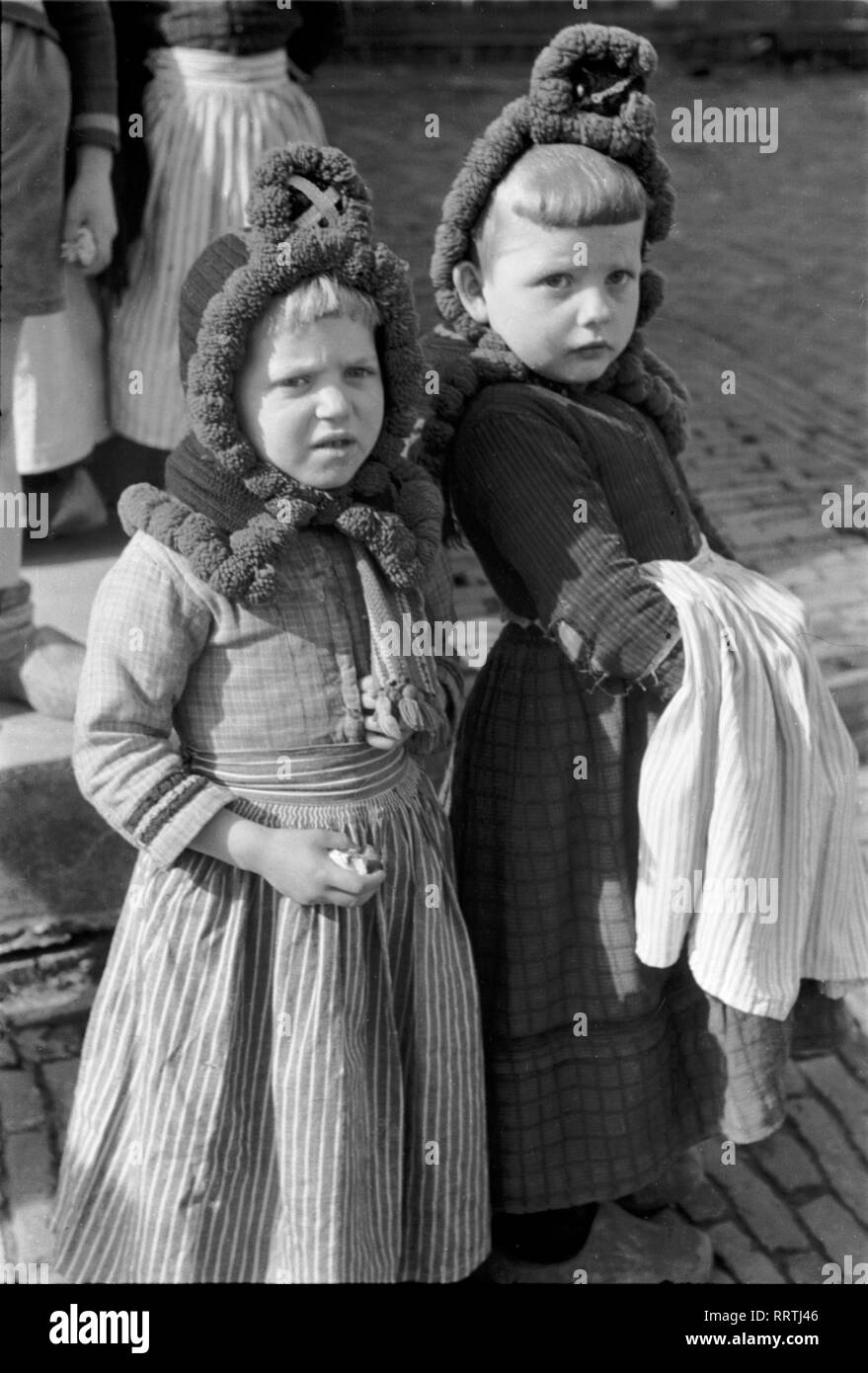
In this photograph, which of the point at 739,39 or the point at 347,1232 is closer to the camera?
the point at 347,1232

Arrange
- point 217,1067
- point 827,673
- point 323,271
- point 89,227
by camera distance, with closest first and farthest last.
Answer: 1. point 323,271
2. point 217,1067
3. point 89,227
4. point 827,673

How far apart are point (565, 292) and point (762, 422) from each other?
4.00 m

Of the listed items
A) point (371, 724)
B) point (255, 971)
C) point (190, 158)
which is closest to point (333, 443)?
point (371, 724)

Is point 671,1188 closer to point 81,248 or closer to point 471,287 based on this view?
point 471,287

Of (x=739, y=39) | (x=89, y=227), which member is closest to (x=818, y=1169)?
(x=89, y=227)

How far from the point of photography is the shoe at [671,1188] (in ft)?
9.87

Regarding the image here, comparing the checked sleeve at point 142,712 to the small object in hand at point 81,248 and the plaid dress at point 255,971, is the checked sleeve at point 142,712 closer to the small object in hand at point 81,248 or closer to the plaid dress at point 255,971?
the plaid dress at point 255,971

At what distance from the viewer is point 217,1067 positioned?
7.81 feet

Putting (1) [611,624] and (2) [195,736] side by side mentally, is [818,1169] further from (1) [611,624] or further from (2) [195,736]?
(2) [195,736]

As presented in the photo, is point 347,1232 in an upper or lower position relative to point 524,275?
lower

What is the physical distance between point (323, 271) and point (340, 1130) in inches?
48.4

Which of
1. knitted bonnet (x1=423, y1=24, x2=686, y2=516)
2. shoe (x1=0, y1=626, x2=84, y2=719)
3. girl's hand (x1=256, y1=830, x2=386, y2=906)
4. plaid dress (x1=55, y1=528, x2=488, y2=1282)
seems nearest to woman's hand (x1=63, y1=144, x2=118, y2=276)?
shoe (x1=0, y1=626, x2=84, y2=719)

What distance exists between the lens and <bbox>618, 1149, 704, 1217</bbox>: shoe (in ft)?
9.87

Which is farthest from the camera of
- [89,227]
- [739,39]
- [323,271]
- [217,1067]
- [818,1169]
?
[739,39]
